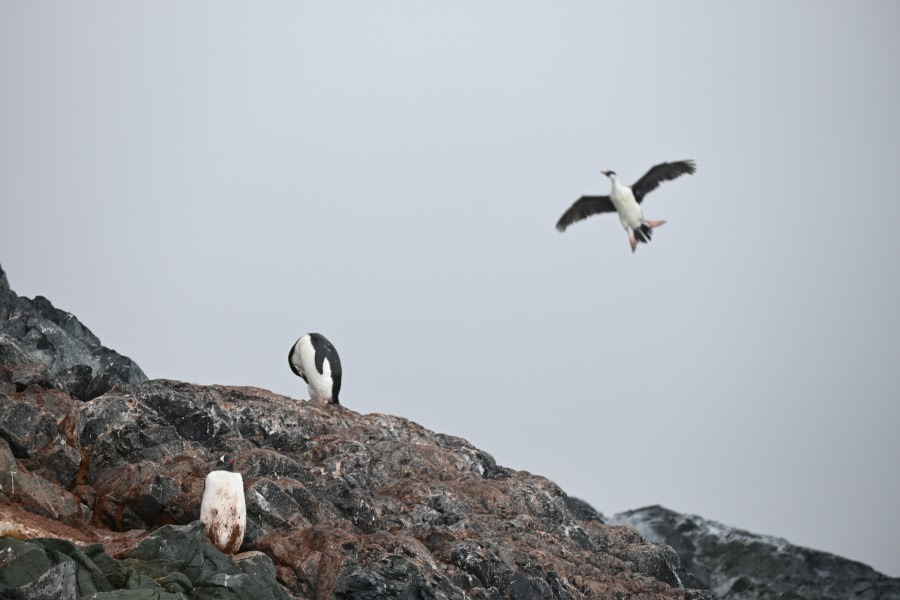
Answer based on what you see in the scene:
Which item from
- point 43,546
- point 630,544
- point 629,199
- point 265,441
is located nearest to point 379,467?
point 265,441

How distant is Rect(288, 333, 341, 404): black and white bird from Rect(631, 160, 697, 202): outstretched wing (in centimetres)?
1304

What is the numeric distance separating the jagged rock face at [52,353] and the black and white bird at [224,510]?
5.14 metres

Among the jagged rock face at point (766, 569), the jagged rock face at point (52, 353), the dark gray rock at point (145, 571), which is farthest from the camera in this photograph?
the jagged rock face at point (766, 569)

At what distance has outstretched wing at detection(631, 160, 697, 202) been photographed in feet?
107

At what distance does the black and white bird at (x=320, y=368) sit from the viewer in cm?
2283

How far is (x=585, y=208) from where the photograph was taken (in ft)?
114

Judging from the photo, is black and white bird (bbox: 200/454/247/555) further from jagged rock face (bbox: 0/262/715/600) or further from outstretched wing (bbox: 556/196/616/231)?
outstretched wing (bbox: 556/196/616/231)

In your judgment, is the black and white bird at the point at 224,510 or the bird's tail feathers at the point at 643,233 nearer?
the black and white bird at the point at 224,510

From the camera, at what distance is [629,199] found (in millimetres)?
32594

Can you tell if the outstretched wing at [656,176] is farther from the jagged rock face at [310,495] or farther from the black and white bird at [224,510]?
the black and white bird at [224,510]

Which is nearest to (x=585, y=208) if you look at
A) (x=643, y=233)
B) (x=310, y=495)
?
(x=643, y=233)

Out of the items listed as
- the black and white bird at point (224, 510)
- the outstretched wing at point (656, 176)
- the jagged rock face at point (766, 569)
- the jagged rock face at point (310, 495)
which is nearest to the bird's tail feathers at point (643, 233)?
the outstretched wing at point (656, 176)

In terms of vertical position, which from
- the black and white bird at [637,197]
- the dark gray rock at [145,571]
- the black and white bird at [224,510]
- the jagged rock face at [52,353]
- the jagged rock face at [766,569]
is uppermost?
the black and white bird at [637,197]

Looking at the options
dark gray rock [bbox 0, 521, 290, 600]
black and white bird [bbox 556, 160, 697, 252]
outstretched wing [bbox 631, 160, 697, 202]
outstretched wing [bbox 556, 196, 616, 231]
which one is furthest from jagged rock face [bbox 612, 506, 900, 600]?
dark gray rock [bbox 0, 521, 290, 600]
